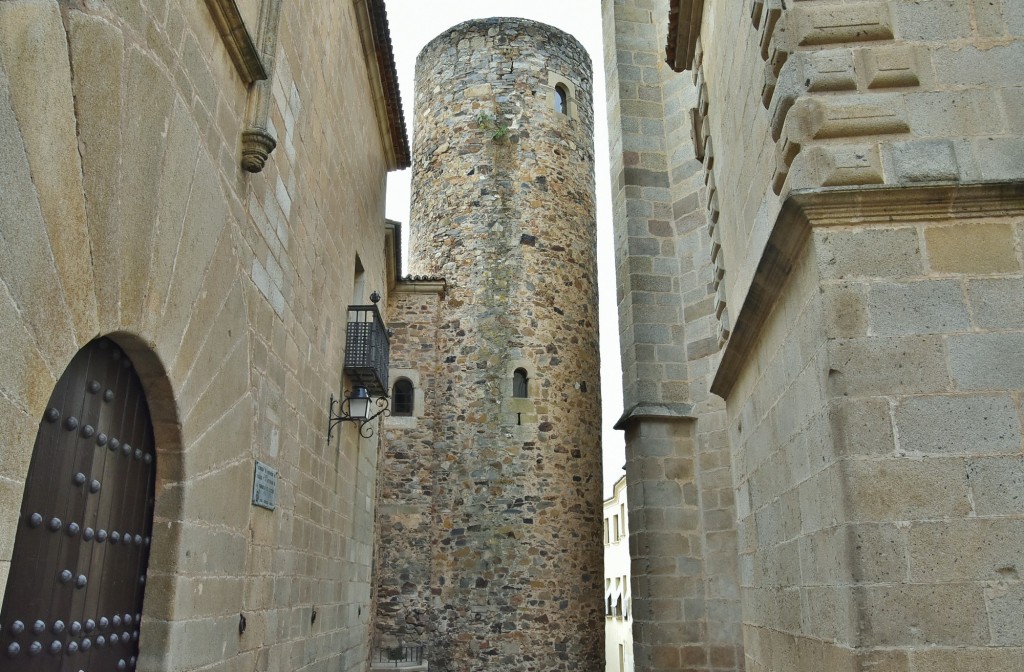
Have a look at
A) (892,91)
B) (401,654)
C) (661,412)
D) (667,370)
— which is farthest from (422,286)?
(892,91)

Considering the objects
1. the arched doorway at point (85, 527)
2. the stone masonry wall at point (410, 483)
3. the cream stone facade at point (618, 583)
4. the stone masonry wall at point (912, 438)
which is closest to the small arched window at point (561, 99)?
the stone masonry wall at point (410, 483)

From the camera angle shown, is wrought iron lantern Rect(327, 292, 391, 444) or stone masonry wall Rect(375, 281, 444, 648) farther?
stone masonry wall Rect(375, 281, 444, 648)

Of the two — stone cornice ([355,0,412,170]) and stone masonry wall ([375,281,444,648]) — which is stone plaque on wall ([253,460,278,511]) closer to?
stone cornice ([355,0,412,170])

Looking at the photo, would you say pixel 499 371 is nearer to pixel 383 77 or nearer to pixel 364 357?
pixel 383 77

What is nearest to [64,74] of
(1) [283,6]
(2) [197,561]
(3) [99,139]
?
(3) [99,139]

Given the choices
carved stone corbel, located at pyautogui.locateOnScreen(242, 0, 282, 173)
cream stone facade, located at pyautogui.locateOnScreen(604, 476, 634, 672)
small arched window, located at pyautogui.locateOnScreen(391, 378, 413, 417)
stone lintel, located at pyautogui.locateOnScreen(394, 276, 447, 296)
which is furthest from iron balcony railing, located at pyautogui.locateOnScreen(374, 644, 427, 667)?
cream stone facade, located at pyautogui.locateOnScreen(604, 476, 634, 672)

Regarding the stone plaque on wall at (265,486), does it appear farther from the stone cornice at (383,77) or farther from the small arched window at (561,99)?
the small arched window at (561,99)

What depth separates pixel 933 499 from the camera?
8.96 ft

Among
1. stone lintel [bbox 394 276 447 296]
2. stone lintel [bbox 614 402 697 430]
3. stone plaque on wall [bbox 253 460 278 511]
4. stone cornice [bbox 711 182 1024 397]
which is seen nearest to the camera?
stone cornice [bbox 711 182 1024 397]

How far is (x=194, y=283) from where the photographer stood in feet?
11.2

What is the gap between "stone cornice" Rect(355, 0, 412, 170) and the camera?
24.4ft

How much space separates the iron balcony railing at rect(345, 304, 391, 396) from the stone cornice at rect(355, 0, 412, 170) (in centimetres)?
244

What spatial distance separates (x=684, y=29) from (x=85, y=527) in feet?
16.3

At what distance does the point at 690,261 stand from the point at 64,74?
7.84 m
